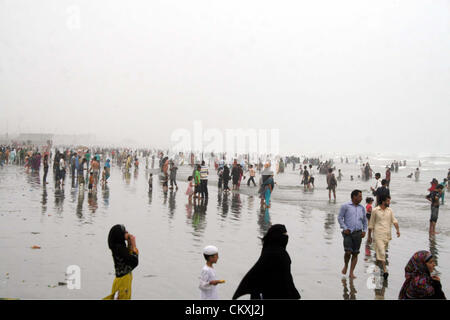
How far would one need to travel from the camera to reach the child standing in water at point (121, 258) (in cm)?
505

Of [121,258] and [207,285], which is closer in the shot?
[207,285]

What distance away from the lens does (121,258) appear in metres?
5.07

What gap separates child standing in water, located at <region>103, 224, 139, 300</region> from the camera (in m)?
5.05

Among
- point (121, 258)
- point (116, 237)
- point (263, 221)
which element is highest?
point (116, 237)

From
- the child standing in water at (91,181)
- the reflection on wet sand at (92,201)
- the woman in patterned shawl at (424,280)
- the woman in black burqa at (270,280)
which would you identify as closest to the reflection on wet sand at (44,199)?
the reflection on wet sand at (92,201)

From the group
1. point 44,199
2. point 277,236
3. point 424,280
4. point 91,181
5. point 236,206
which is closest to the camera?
point 424,280

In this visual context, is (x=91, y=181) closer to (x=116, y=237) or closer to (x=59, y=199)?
(x=59, y=199)

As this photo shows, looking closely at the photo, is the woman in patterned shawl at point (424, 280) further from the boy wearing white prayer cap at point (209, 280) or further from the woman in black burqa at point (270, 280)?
the boy wearing white prayer cap at point (209, 280)

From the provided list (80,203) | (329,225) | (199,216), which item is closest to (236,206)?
(199,216)

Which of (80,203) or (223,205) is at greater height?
(80,203)

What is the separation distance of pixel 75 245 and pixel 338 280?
553 centimetres

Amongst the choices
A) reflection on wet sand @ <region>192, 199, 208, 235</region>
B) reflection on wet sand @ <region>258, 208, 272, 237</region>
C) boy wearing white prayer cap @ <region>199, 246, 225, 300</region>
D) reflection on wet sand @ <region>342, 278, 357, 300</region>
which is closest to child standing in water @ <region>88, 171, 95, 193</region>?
reflection on wet sand @ <region>192, 199, 208, 235</region>
